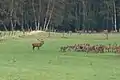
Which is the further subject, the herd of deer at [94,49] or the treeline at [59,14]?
the treeline at [59,14]

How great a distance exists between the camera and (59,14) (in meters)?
103

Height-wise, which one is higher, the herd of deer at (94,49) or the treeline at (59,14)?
the treeline at (59,14)

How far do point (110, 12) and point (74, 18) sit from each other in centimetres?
976

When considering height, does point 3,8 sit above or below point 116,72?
above

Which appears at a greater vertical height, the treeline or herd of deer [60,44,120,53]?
the treeline

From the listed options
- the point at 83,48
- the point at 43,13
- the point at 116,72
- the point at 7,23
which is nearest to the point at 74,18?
the point at 43,13

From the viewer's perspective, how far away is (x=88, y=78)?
20.4 m

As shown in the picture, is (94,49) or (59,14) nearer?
(94,49)

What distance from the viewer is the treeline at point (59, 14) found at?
95.2 m

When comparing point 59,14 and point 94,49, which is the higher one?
point 59,14

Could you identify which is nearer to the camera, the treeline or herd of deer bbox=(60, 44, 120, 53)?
herd of deer bbox=(60, 44, 120, 53)

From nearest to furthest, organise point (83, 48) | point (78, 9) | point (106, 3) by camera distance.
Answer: point (83, 48), point (106, 3), point (78, 9)

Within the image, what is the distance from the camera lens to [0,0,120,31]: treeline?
9519 cm

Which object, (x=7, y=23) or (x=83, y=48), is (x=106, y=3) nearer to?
(x=7, y=23)
